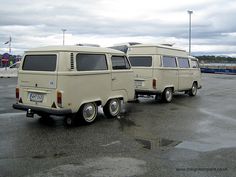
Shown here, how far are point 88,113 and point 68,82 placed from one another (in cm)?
117

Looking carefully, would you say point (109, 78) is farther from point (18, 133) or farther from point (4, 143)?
point (4, 143)

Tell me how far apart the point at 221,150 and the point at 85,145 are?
8.66ft

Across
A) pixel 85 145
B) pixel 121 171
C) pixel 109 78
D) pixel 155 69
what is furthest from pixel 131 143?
pixel 155 69

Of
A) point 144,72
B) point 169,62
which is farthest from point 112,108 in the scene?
point 169,62

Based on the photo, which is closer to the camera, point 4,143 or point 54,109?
point 4,143

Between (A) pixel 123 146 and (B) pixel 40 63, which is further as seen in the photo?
(B) pixel 40 63

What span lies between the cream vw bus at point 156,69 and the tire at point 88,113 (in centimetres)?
428

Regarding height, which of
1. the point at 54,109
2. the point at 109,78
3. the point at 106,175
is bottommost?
the point at 106,175

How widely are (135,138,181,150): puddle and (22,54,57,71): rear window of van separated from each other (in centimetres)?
285

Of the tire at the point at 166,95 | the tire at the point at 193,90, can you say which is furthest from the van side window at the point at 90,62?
the tire at the point at 193,90

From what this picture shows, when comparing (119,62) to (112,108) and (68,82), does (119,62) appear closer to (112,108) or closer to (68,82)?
(112,108)

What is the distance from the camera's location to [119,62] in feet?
31.4

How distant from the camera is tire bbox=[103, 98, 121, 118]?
9172 millimetres

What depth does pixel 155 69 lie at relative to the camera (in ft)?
40.4
